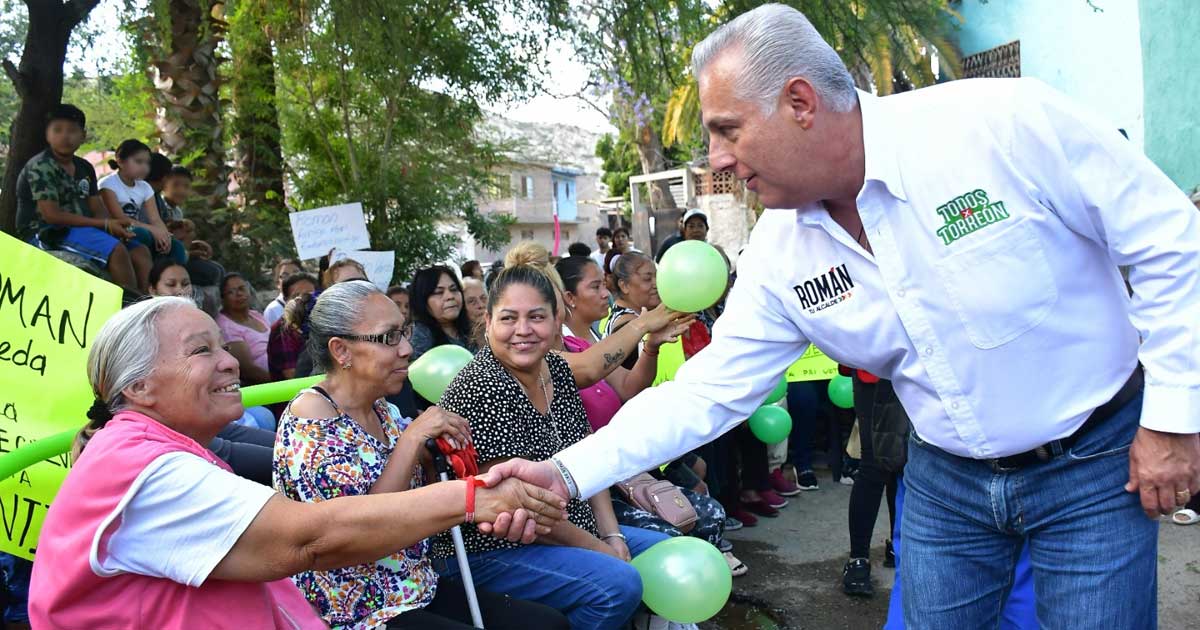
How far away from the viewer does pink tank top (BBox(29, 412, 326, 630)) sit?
2.08m

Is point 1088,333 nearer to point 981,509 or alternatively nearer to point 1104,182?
point 1104,182

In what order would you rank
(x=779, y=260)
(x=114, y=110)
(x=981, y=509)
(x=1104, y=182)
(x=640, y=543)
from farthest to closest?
(x=114, y=110), (x=640, y=543), (x=779, y=260), (x=981, y=509), (x=1104, y=182)

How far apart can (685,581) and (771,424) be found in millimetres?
2816

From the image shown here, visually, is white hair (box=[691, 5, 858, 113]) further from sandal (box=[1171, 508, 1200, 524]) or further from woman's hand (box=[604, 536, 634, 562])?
sandal (box=[1171, 508, 1200, 524])

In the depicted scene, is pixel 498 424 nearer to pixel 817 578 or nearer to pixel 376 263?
pixel 817 578

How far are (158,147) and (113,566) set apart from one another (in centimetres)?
883

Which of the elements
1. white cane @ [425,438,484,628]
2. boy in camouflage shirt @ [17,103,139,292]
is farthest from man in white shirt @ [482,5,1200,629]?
boy in camouflage shirt @ [17,103,139,292]

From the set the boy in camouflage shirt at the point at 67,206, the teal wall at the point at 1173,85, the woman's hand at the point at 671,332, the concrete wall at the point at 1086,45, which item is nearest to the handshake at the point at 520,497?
the woman's hand at the point at 671,332

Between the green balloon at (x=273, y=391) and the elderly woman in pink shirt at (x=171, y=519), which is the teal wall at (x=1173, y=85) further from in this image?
the elderly woman in pink shirt at (x=171, y=519)

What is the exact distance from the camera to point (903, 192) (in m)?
2.14

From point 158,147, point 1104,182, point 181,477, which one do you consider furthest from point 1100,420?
point 158,147

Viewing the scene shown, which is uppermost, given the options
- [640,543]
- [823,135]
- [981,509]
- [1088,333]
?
[823,135]

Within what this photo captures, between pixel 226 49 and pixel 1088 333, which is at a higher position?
pixel 226 49

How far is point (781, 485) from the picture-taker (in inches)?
275
